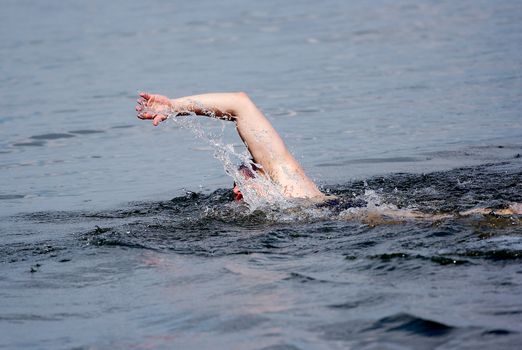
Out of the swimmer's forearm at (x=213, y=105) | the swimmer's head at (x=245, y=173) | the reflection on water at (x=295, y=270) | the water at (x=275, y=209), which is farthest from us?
the swimmer's head at (x=245, y=173)

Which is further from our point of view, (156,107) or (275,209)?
(275,209)

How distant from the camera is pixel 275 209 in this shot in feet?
26.3

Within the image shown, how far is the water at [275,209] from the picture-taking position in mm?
5613

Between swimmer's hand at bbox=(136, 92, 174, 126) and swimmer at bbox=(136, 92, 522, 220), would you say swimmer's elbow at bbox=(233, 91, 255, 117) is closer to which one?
swimmer at bbox=(136, 92, 522, 220)

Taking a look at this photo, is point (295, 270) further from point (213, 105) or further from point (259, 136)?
point (213, 105)

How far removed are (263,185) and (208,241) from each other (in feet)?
2.54

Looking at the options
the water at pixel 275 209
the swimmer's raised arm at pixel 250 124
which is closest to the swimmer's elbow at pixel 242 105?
the swimmer's raised arm at pixel 250 124

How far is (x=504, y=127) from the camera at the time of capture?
1238cm

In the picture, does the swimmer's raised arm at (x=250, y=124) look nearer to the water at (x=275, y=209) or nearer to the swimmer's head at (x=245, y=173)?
the swimmer's head at (x=245, y=173)

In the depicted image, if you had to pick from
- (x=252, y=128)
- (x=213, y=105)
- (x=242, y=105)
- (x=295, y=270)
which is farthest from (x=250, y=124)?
(x=295, y=270)

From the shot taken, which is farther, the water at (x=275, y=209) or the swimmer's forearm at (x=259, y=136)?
the swimmer's forearm at (x=259, y=136)

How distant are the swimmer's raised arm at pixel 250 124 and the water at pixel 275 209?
24 cm

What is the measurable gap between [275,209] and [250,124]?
71 cm

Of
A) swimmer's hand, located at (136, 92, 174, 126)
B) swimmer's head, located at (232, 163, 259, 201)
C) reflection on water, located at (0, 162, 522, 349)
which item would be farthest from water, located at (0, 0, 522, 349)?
swimmer's hand, located at (136, 92, 174, 126)
